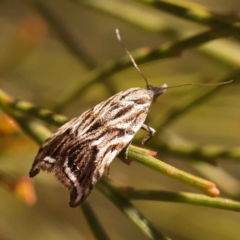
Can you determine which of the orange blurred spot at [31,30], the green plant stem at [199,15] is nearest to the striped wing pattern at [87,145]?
the green plant stem at [199,15]

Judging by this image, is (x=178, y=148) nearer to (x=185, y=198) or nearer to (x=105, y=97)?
(x=185, y=198)

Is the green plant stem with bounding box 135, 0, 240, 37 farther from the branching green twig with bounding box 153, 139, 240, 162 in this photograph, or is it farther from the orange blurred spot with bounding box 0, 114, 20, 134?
the orange blurred spot with bounding box 0, 114, 20, 134

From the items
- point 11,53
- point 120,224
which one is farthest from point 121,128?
point 120,224

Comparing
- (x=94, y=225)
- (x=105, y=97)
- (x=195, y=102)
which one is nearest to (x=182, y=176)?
(x=94, y=225)

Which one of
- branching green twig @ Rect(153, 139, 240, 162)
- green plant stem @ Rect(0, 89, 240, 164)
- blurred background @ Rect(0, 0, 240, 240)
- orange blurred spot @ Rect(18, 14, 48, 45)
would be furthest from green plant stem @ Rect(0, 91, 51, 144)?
orange blurred spot @ Rect(18, 14, 48, 45)

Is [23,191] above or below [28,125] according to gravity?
below

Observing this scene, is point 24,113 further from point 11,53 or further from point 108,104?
point 11,53
